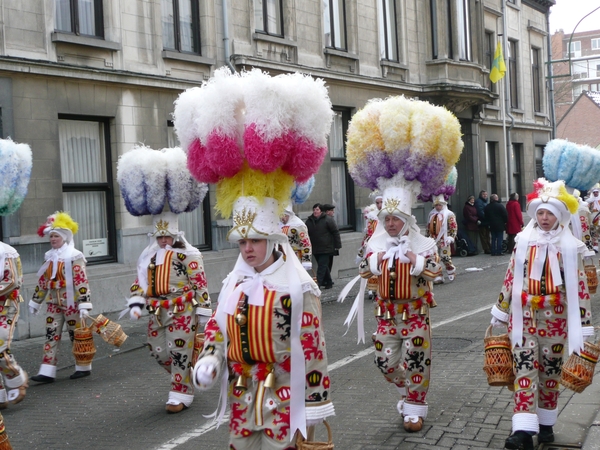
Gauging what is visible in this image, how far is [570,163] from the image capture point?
10312 mm

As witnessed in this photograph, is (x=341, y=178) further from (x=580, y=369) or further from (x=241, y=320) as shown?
(x=241, y=320)

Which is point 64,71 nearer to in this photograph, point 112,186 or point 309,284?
point 112,186

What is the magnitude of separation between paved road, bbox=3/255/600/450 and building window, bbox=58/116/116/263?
12.2 ft

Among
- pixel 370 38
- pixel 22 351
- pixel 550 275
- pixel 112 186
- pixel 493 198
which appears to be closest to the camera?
pixel 550 275

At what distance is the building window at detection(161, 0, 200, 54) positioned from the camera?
15648 millimetres

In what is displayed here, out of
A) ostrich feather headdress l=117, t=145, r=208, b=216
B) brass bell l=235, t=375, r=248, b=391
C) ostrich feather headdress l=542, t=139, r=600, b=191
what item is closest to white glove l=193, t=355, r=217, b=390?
brass bell l=235, t=375, r=248, b=391

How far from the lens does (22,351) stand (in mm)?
10914

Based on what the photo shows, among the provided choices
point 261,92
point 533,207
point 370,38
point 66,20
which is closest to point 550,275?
point 533,207

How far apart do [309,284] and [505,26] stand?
1065 inches

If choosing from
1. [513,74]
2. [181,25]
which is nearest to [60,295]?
[181,25]

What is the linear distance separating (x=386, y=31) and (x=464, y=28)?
4.44 metres

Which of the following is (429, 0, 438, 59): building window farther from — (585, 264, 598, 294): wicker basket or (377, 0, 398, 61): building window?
(585, 264, 598, 294): wicker basket

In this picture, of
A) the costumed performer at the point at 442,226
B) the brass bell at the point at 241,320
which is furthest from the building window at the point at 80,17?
the brass bell at the point at 241,320

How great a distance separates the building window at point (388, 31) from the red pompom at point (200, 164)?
18.2 m
